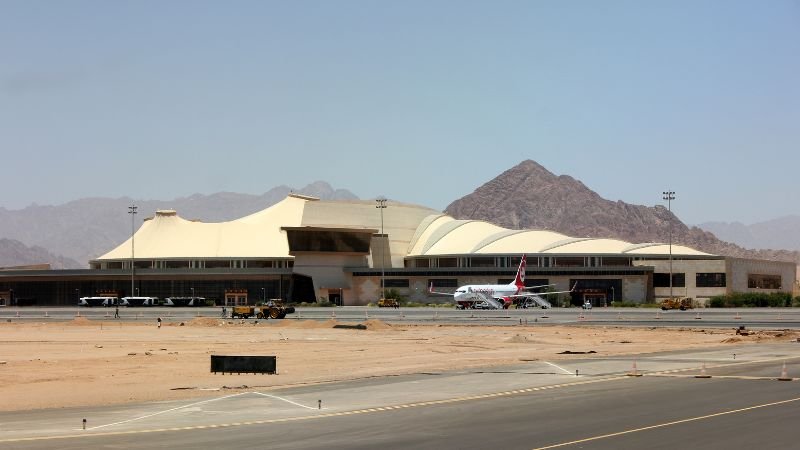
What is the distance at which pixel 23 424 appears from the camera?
27.5 m

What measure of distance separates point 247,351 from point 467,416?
32895mm

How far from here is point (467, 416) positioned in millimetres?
28641

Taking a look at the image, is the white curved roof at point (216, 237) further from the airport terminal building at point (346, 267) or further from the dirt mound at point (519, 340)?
the dirt mound at point (519, 340)

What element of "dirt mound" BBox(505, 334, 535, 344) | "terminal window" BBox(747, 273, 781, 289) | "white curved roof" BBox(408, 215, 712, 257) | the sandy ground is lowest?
the sandy ground

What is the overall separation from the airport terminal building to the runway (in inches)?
4548

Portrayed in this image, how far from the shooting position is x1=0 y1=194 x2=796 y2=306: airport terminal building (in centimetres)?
15500

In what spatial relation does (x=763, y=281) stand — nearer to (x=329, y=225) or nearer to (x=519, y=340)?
(x=329, y=225)

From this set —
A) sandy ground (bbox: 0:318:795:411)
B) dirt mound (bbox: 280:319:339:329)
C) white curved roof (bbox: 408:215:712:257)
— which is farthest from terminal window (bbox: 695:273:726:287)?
dirt mound (bbox: 280:319:339:329)

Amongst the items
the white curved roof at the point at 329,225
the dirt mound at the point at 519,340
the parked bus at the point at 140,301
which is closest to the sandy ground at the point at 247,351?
the dirt mound at the point at 519,340

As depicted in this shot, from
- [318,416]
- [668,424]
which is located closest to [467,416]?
[318,416]

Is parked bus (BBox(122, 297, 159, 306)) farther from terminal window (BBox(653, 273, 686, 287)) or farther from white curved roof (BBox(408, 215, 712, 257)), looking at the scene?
terminal window (BBox(653, 273, 686, 287))

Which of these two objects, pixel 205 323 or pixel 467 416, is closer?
pixel 467 416

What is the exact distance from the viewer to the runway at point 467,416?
23.8 meters

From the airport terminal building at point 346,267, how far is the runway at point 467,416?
11552 cm
